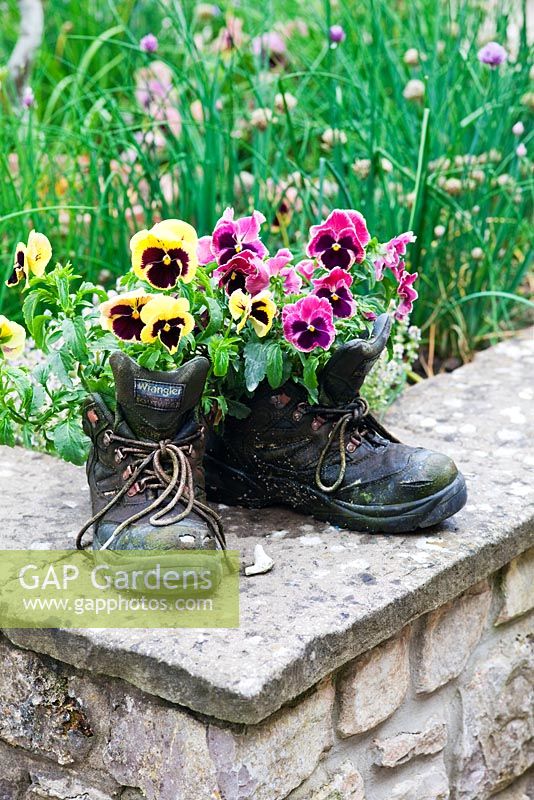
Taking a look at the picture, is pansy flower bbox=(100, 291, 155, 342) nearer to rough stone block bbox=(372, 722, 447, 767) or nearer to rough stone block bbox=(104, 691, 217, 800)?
rough stone block bbox=(104, 691, 217, 800)

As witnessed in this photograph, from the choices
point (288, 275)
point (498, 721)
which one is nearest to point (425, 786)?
point (498, 721)

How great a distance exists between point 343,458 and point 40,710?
0.55 metres

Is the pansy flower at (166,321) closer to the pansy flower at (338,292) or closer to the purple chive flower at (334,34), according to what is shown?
the pansy flower at (338,292)

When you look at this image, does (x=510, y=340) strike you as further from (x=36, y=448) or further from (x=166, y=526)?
(x=166, y=526)

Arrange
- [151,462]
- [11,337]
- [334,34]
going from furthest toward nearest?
[334,34] < [11,337] < [151,462]

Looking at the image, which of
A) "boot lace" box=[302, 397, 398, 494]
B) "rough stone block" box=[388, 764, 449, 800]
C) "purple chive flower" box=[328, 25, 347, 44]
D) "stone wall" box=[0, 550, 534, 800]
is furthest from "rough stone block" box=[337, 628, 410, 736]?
"purple chive flower" box=[328, 25, 347, 44]

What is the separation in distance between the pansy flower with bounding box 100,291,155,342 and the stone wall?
17.6 inches

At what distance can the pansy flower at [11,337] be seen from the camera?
1.45 metres

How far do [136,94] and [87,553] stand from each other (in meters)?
1.77

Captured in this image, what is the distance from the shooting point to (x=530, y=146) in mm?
2590

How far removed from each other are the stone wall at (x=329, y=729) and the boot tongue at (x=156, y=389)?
1.13ft

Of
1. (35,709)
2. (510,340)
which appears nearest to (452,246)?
(510,340)

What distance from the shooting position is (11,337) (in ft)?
4.79
